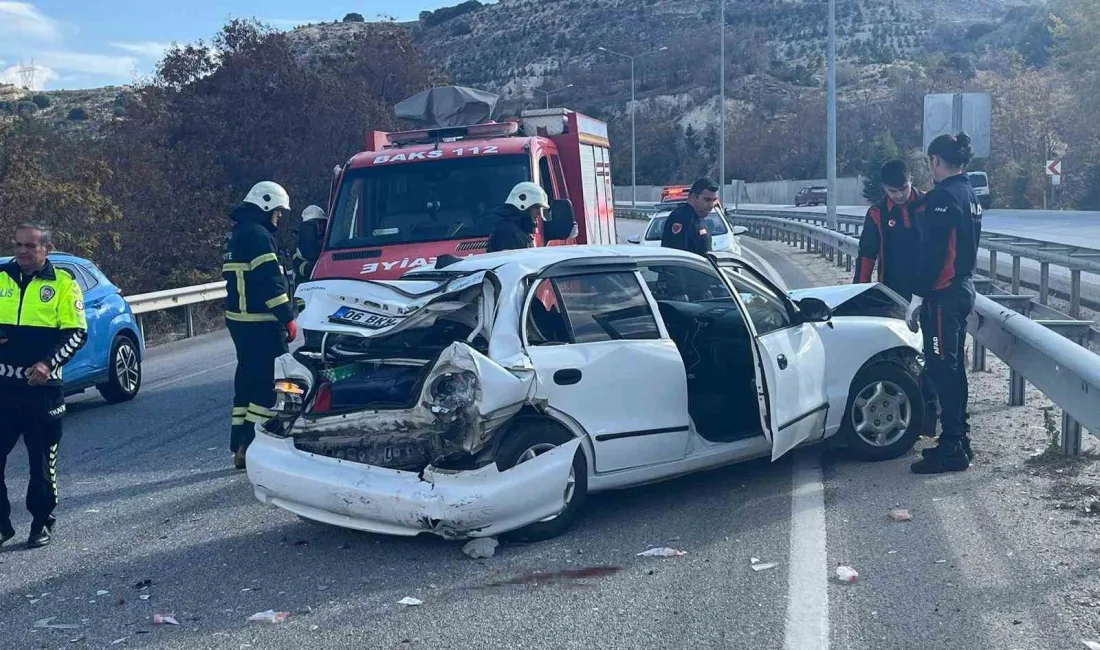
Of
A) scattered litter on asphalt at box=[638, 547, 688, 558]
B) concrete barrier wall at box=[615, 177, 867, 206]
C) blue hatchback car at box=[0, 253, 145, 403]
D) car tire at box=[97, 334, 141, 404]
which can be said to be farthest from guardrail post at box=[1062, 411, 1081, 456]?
concrete barrier wall at box=[615, 177, 867, 206]

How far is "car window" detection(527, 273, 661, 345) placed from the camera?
6090 mm

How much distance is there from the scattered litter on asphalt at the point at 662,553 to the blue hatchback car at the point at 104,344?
704 centimetres

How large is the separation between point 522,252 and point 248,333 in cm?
245

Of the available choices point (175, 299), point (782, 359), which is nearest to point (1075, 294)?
point (782, 359)

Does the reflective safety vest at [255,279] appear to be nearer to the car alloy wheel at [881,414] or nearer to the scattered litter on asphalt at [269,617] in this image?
the scattered litter on asphalt at [269,617]

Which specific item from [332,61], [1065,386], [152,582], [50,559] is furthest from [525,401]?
[332,61]

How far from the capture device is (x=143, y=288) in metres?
22.7

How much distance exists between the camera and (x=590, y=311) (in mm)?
6250

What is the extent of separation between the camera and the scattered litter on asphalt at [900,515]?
6.06 metres

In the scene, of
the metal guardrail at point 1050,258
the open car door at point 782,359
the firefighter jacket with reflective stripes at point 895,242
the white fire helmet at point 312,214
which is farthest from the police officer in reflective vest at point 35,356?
the metal guardrail at point 1050,258

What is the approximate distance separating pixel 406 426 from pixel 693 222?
4.50 metres

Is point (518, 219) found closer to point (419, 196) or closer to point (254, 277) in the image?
point (419, 196)

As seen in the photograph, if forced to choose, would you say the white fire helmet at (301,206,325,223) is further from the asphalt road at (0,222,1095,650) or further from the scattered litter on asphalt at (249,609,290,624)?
the scattered litter on asphalt at (249,609,290,624)

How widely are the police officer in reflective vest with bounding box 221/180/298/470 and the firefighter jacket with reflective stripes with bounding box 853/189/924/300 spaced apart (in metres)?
4.11
